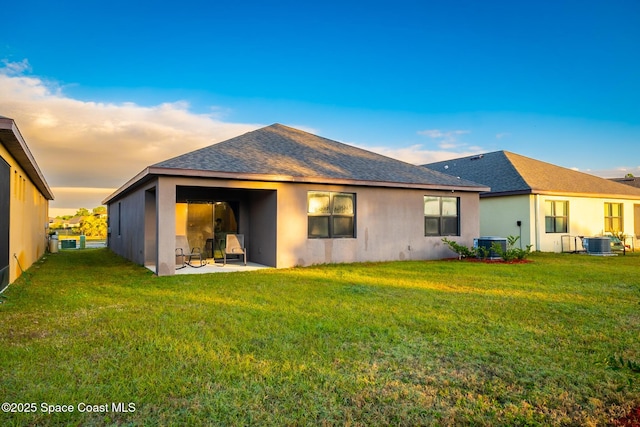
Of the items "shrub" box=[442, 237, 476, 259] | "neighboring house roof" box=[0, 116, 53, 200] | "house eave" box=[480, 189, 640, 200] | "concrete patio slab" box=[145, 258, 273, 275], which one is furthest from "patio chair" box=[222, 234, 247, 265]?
"house eave" box=[480, 189, 640, 200]

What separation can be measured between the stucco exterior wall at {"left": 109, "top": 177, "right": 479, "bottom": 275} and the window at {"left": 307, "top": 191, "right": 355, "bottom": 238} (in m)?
0.18

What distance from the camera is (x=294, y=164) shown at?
1204 centimetres

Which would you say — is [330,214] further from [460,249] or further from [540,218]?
[540,218]

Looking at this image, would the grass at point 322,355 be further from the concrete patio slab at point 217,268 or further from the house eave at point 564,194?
the house eave at point 564,194

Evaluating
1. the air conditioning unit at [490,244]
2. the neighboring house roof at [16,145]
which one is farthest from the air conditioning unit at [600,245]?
the neighboring house roof at [16,145]

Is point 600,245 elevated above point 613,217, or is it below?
below

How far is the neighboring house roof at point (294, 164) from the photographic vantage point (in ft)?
33.5

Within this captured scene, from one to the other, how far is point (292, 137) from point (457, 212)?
22.1ft

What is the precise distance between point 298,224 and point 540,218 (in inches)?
438

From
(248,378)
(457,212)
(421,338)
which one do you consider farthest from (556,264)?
(248,378)

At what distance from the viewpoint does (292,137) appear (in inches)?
597

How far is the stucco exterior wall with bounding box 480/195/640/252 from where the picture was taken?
16406 mm

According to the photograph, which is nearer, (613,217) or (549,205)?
(549,205)

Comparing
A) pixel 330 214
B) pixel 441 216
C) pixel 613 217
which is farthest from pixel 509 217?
pixel 330 214
